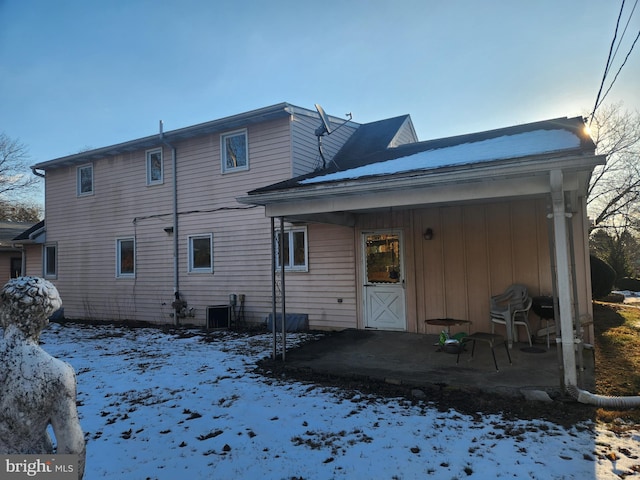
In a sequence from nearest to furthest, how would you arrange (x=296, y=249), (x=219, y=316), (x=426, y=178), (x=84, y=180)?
(x=426, y=178) → (x=296, y=249) → (x=219, y=316) → (x=84, y=180)

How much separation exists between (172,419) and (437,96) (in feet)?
29.2

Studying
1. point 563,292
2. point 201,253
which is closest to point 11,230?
point 201,253

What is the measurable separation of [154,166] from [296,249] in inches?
209

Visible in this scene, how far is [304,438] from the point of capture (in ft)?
11.2

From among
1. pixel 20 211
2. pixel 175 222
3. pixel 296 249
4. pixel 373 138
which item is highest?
pixel 20 211

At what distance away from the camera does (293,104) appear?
9.05 m

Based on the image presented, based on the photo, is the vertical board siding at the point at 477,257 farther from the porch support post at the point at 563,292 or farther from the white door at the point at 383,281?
the porch support post at the point at 563,292

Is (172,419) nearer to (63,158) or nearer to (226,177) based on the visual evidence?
(226,177)

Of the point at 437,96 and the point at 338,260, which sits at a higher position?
the point at 437,96

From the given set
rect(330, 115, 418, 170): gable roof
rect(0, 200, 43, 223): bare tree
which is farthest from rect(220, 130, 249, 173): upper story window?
rect(0, 200, 43, 223): bare tree

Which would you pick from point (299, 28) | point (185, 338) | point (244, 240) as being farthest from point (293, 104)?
point (185, 338)

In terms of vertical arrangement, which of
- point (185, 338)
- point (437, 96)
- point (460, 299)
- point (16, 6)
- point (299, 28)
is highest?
point (299, 28)

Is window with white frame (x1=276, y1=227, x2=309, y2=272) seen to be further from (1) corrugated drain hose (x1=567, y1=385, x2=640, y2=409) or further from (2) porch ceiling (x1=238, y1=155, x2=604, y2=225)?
(1) corrugated drain hose (x1=567, y1=385, x2=640, y2=409)

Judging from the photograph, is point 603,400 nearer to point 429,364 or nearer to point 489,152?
point 429,364
